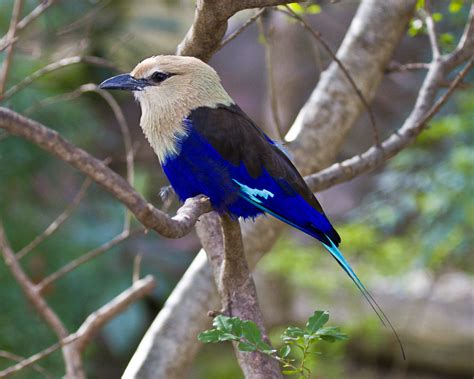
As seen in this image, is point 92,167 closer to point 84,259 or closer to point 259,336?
point 259,336

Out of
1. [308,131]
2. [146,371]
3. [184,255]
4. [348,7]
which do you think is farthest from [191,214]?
[348,7]

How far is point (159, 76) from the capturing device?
212 centimetres

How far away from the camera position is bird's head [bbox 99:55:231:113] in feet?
6.82

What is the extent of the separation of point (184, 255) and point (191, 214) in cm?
474

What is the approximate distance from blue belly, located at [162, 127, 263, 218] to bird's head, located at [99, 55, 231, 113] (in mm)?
100

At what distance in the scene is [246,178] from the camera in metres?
2.03

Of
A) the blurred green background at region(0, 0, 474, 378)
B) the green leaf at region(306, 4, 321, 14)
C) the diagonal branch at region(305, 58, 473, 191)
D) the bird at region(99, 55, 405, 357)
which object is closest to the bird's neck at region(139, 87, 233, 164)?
the bird at region(99, 55, 405, 357)

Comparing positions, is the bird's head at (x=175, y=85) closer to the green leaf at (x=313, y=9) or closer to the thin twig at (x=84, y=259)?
the thin twig at (x=84, y=259)

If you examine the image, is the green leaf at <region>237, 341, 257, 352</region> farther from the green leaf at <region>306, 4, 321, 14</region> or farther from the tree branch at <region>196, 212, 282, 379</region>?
the green leaf at <region>306, 4, 321, 14</region>

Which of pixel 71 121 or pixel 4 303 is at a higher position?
pixel 71 121

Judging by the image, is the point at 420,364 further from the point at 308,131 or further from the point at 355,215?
the point at 308,131

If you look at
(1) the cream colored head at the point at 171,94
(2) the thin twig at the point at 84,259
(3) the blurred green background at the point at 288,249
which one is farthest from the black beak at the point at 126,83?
(3) the blurred green background at the point at 288,249

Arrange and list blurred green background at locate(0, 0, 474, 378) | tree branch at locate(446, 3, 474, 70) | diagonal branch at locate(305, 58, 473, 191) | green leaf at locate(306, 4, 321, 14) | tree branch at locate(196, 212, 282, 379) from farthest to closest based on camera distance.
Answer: blurred green background at locate(0, 0, 474, 378), green leaf at locate(306, 4, 321, 14), tree branch at locate(446, 3, 474, 70), diagonal branch at locate(305, 58, 473, 191), tree branch at locate(196, 212, 282, 379)

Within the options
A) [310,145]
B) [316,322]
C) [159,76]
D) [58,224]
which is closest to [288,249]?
[310,145]
